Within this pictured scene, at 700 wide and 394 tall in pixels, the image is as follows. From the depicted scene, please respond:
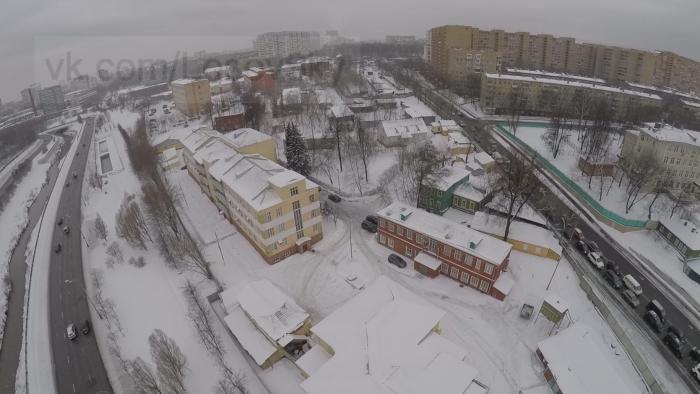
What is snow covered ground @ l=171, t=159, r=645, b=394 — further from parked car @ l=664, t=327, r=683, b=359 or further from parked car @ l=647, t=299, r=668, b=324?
parked car @ l=647, t=299, r=668, b=324

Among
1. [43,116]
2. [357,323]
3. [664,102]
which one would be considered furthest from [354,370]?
[43,116]

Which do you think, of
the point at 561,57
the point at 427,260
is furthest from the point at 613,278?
the point at 561,57

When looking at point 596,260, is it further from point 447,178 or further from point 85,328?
point 85,328

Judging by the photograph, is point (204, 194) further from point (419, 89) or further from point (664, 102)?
point (664, 102)

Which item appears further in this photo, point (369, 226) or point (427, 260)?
point (369, 226)

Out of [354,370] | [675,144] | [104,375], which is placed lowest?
[104,375]

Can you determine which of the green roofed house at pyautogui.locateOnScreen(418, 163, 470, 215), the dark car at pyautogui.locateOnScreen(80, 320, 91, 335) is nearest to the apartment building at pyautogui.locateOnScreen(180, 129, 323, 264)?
the green roofed house at pyautogui.locateOnScreen(418, 163, 470, 215)
